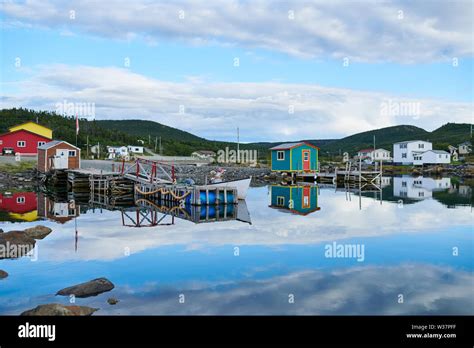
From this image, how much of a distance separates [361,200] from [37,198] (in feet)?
71.5

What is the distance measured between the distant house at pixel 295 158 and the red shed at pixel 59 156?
835 inches

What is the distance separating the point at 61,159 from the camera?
4144 centimetres

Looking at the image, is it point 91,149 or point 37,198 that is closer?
point 37,198

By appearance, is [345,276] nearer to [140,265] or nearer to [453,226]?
[140,265]

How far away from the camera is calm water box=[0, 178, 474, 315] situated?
923 centimetres

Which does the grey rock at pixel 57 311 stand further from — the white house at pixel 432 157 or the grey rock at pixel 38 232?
the white house at pixel 432 157

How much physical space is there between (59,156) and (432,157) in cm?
6064

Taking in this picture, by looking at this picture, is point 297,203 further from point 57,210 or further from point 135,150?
point 135,150

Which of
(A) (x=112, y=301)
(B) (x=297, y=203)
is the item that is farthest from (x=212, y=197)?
(A) (x=112, y=301)

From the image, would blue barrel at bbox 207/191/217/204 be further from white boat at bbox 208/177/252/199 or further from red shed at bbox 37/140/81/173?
red shed at bbox 37/140/81/173

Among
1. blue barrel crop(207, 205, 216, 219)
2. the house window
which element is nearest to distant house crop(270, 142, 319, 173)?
the house window

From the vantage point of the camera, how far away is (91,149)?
76.1 m

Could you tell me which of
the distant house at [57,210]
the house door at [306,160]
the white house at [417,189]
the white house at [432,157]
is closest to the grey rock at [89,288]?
the distant house at [57,210]
